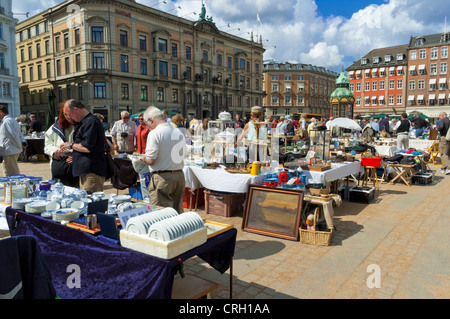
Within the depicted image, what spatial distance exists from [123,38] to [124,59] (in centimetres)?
212

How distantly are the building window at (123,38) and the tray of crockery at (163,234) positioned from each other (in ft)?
113

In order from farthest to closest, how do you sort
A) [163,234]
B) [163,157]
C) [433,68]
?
[433,68]
[163,157]
[163,234]

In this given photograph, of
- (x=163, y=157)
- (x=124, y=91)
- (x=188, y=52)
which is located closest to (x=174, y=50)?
(x=188, y=52)

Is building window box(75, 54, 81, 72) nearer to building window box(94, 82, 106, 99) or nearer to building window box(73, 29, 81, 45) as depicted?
building window box(73, 29, 81, 45)

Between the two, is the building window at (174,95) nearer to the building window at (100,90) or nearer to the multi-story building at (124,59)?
the multi-story building at (124,59)

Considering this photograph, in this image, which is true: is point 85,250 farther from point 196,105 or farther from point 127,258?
point 196,105

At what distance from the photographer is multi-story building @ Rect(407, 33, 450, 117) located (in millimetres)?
51719

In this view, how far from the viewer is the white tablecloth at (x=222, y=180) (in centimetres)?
546

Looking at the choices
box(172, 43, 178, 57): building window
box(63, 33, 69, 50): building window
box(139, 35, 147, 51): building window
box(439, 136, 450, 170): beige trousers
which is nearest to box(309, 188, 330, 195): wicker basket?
box(439, 136, 450, 170): beige trousers

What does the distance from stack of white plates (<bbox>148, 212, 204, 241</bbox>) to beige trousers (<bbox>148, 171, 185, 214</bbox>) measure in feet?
4.64

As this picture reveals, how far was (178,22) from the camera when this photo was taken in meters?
38.4

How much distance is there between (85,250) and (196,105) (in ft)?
128

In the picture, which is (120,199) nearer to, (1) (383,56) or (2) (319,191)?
(2) (319,191)

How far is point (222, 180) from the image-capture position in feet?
18.8
